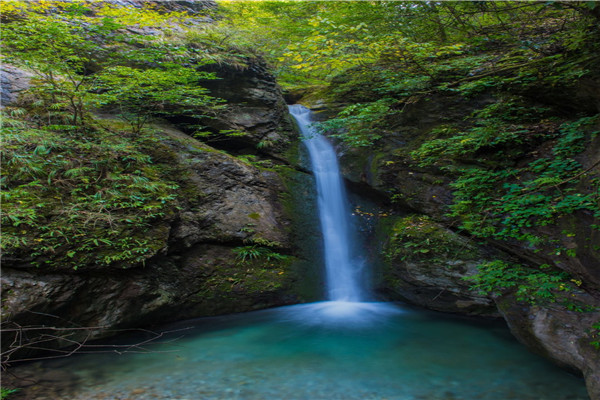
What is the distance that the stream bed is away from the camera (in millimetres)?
3193

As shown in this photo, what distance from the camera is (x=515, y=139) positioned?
480 cm

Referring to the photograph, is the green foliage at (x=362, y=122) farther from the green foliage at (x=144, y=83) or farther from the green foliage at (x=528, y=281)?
the green foliage at (x=528, y=281)

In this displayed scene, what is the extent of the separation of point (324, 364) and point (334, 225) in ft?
12.3

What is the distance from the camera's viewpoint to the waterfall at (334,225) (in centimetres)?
Result: 646

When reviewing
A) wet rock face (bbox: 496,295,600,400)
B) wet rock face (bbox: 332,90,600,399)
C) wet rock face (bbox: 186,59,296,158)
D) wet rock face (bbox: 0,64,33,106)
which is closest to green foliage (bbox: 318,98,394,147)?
wet rock face (bbox: 332,90,600,399)

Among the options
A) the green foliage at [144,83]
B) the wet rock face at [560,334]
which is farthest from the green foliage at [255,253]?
the wet rock face at [560,334]

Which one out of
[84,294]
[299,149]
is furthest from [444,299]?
[84,294]

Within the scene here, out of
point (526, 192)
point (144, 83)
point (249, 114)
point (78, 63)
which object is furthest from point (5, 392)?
point (249, 114)

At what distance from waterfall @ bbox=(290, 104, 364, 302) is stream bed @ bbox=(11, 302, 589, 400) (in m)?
1.01

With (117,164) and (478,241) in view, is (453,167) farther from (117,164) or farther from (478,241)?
(117,164)

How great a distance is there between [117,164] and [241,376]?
13.9ft

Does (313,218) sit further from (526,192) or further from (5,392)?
(5,392)

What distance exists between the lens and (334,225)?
7.30 metres

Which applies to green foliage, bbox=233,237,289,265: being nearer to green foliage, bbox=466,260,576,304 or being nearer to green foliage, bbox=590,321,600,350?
green foliage, bbox=466,260,576,304
